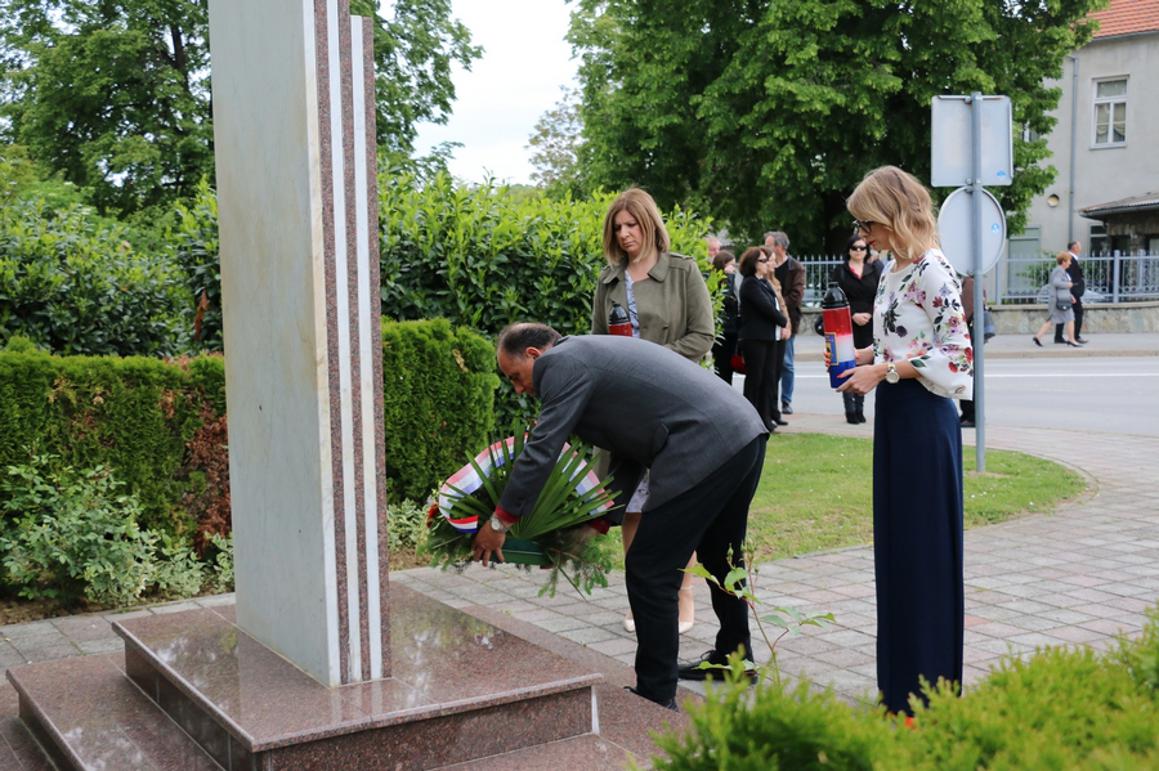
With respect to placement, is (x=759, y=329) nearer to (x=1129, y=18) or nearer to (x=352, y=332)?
(x=352, y=332)

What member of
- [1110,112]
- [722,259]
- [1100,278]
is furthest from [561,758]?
[1110,112]

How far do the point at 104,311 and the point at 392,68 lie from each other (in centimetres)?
2605

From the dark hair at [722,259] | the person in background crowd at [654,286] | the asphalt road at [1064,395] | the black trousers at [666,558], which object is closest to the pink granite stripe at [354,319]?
the black trousers at [666,558]

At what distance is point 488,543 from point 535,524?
0.62 feet

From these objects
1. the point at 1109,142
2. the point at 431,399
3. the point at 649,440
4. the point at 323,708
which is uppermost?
the point at 1109,142

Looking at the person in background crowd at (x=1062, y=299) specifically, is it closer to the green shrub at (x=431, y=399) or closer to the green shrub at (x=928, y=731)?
the green shrub at (x=431, y=399)

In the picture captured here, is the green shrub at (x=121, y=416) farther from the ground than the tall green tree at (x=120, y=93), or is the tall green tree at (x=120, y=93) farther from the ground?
the tall green tree at (x=120, y=93)

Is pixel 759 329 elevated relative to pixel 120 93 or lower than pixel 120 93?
lower

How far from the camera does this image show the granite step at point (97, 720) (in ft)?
13.2

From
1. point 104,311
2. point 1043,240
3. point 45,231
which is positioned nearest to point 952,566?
point 104,311

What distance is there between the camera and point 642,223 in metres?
5.86

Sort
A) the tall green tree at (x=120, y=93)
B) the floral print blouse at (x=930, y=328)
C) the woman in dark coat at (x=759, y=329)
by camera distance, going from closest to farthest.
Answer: the floral print blouse at (x=930, y=328), the woman in dark coat at (x=759, y=329), the tall green tree at (x=120, y=93)

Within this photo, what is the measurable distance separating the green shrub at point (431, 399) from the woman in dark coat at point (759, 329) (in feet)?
12.5

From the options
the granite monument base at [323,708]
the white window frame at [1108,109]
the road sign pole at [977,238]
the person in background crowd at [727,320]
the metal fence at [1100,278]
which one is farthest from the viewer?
the white window frame at [1108,109]
